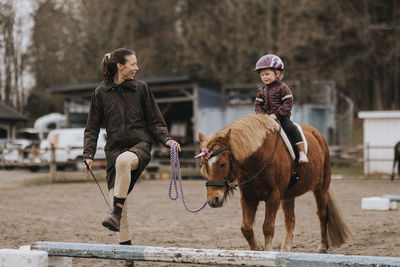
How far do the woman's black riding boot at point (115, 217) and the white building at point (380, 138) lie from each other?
623 inches

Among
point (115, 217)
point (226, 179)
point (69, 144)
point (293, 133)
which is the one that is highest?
point (293, 133)

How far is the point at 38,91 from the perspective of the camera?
38.5 meters

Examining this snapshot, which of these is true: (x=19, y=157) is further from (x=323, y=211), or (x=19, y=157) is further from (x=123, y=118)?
(x=123, y=118)

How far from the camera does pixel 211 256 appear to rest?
3750mm

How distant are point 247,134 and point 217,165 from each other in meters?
0.48

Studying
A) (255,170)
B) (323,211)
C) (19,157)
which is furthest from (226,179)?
(19,157)

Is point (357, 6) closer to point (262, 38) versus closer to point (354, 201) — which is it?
point (262, 38)

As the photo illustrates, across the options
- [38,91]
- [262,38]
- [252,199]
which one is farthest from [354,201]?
[38,91]

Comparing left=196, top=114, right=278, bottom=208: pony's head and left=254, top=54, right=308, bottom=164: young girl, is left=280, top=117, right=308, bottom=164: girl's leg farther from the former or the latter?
left=196, top=114, right=278, bottom=208: pony's head

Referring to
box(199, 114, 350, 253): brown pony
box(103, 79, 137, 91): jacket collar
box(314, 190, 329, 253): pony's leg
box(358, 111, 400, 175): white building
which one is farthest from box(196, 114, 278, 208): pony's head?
box(358, 111, 400, 175): white building

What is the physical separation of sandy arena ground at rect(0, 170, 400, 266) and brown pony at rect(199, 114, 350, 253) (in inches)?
37.9

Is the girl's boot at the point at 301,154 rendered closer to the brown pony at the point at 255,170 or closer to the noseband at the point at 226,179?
the brown pony at the point at 255,170

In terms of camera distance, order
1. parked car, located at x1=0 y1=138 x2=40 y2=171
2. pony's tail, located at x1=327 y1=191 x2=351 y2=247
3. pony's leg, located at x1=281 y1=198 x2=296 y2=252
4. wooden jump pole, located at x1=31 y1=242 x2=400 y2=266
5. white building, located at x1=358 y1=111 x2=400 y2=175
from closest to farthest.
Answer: wooden jump pole, located at x1=31 y1=242 x2=400 y2=266 < pony's leg, located at x1=281 y1=198 x2=296 y2=252 < pony's tail, located at x1=327 y1=191 x2=351 y2=247 < white building, located at x1=358 y1=111 x2=400 y2=175 < parked car, located at x1=0 y1=138 x2=40 y2=171

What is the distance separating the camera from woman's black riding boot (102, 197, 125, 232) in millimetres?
4148
